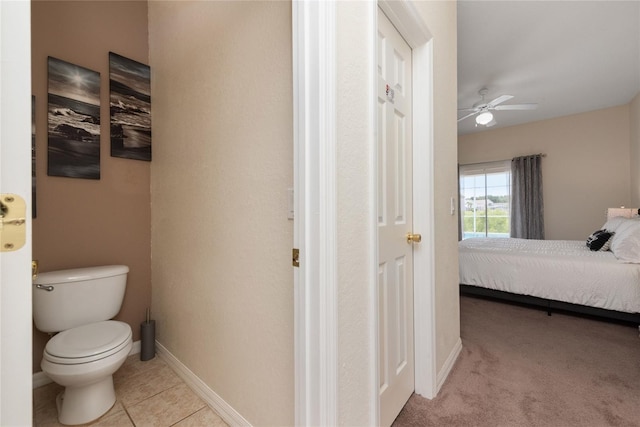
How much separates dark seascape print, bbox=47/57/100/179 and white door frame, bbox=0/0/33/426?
174cm

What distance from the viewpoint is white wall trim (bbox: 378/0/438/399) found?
1.57 meters

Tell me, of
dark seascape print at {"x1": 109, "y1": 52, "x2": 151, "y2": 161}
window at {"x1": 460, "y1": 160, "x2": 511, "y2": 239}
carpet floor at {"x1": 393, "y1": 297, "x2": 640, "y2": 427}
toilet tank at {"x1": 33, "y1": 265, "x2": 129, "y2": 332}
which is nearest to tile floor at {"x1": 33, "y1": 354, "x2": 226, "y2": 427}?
toilet tank at {"x1": 33, "y1": 265, "x2": 129, "y2": 332}

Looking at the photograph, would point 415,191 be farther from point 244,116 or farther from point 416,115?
point 244,116

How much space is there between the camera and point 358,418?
1031 millimetres

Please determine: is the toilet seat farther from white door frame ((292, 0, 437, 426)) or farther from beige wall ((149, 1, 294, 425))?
white door frame ((292, 0, 437, 426))

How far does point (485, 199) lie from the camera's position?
5.80m

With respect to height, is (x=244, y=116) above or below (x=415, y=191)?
above

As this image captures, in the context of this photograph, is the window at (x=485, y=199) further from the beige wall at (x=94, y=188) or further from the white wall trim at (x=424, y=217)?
the beige wall at (x=94, y=188)

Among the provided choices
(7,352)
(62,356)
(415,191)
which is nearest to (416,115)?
(415,191)

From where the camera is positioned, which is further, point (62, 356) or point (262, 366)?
point (62, 356)

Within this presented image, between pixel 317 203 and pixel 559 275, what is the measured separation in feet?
9.92

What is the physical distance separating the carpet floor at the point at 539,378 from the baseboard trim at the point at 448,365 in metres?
0.03

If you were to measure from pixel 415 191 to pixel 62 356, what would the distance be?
199 cm

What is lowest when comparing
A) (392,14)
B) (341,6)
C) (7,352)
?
(7,352)
